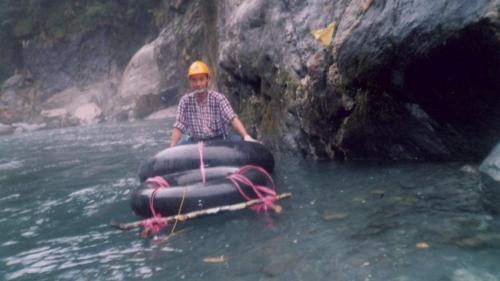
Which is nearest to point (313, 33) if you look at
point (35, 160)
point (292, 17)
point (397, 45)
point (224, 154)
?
point (292, 17)

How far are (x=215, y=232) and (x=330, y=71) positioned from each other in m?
2.76

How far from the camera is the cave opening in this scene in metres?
4.26

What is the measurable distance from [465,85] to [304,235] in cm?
230

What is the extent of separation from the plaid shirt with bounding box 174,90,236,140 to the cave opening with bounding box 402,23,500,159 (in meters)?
2.40

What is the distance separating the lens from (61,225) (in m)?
5.16

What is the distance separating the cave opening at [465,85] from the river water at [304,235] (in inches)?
15.4

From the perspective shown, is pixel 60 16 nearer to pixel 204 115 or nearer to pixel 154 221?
pixel 204 115

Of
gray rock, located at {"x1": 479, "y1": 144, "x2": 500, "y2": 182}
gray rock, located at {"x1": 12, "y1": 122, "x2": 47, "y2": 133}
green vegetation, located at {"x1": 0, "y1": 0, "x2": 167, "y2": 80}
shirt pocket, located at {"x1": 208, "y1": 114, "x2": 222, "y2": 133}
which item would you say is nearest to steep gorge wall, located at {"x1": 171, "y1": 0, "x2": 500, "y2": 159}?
gray rock, located at {"x1": 479, "y1": 144, "x2": 500, "y2": 182}

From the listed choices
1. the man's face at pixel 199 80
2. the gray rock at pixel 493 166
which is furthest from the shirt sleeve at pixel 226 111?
the gray rock at pixel 493 166

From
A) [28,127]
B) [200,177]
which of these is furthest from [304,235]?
[28,127]

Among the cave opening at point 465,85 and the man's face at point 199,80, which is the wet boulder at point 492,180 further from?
the man's face at point 199,80

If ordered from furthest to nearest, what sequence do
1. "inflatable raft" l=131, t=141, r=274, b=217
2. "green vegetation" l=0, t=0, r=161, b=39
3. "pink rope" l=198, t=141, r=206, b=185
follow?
"green vegetation" l=0, t=0, r=161, b=39, "pink rope" l=198, t=141, r=206, b=185, "inflatable raft" l=131, t=141, r=274, b=217

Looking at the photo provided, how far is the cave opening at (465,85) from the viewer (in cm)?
426

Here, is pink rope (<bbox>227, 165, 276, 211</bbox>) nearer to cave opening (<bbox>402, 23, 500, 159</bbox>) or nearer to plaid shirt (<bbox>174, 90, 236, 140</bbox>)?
plaid shirt (<bbox>174, 90, 236, 140</bbox>)
